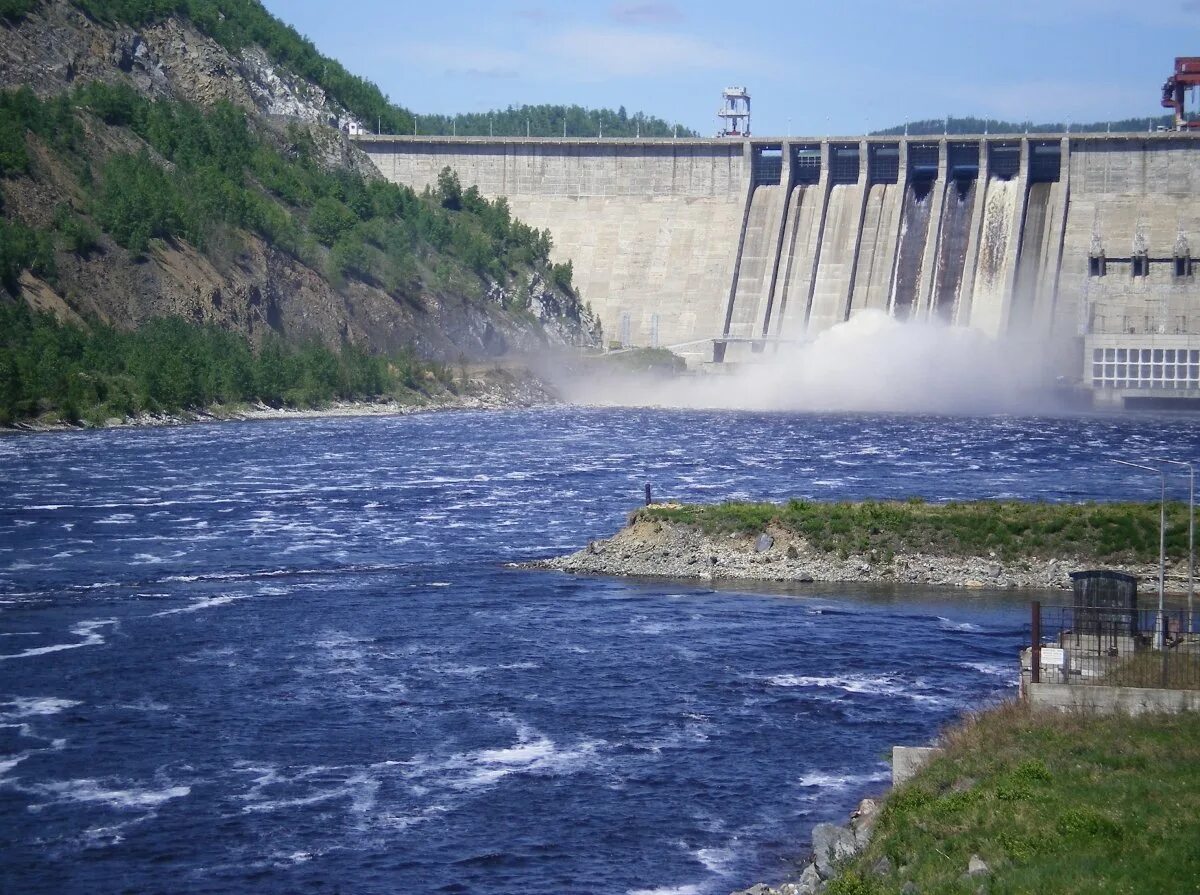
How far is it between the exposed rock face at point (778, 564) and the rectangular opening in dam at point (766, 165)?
92334mm

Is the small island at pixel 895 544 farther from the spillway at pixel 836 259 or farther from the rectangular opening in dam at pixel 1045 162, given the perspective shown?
the spillway at pixel 836 259

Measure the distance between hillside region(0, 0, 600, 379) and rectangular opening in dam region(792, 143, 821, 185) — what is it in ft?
72.5

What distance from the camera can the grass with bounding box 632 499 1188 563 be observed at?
52.0 m

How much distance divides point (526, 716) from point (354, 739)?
12.4 feet

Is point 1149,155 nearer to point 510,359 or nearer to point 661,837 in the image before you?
point 510,359

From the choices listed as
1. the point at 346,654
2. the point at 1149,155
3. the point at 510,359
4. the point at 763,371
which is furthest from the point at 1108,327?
the point at 346,654

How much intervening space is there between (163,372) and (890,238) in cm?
5619

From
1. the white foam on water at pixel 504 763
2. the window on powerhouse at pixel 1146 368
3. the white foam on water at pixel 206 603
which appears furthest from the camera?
the window on powerhouse at pixel 1146 368

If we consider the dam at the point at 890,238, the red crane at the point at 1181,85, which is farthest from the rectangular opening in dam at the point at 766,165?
the red crane at the point at 1181,85

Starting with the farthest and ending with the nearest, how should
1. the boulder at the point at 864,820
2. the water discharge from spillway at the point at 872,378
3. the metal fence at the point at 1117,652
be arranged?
the water discharge from spillway at the point at 872,378
the metal fence at the point at 1117,652
the boulder at the point at 864,820

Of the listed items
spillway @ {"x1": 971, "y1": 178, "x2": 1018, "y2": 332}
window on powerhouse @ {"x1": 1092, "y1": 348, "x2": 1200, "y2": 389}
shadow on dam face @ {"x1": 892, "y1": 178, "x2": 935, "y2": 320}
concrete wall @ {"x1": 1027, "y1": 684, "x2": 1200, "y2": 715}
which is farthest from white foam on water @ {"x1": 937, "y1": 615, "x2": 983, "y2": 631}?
shadow on dam face @ {"x1": 892, "y1": 178, "x2": 935, "y2": 320}

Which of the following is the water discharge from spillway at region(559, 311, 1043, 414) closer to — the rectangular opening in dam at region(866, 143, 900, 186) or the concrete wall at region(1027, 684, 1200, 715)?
the rectangular opening in dam at region(866, 143, 900, 186)

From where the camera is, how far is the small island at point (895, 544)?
51.6 m

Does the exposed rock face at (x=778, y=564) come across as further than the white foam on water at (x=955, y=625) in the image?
Yes
